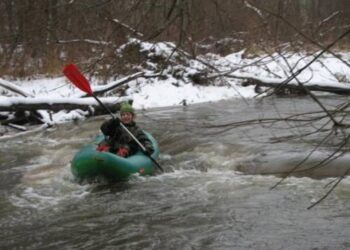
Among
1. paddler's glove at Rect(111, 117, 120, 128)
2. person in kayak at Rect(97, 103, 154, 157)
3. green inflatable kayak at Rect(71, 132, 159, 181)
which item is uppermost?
paddler's glove at Rect(111, 117, 120, 128)

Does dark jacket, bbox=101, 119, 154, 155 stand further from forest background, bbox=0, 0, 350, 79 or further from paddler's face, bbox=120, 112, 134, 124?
forest background, bbox=0, 0, 350, 79

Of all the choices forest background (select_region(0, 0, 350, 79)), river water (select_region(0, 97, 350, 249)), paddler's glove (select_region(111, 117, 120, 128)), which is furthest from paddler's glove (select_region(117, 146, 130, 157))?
forest background (select_region(0, 0, 350, 79))

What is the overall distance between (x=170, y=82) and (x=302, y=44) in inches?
460

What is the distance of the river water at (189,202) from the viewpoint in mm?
4758

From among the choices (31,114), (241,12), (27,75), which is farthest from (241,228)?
(27,75)

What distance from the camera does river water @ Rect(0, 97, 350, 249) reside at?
4758mm

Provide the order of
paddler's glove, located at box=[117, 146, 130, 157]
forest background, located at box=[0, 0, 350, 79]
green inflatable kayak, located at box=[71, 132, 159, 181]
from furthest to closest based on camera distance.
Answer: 1. paddler's glove, located at box=[117, 146, 130, 157]
2. green inflatable kayak, located at box=[71, 132, 159, 181]
3. forest background, located at box=[0, 0, 350, 79]

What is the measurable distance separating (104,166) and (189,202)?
4.47 ft

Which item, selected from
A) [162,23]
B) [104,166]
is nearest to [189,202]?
[104,166]

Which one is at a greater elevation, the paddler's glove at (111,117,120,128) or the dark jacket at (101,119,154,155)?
the paddler's glove at (111,117,120,128)

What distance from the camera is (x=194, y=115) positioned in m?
11.6

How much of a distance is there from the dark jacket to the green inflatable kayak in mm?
427

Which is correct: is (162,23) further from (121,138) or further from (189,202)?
(121,138)

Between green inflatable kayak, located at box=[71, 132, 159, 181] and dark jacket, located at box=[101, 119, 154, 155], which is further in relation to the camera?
dark jacket, located at box=[101, 119, 154, 155]
